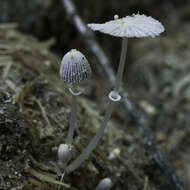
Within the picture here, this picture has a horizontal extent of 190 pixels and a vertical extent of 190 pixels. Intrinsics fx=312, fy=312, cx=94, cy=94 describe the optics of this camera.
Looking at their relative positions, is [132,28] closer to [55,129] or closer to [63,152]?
[63,152]

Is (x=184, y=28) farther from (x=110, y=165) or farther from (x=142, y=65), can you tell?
(x=110, y=165)

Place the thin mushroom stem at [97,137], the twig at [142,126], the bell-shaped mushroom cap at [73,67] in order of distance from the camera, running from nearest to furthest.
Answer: the bell-shaped mushroom cap at [73,67], the thin mushroom stem at [97,137], the twig at [142,126]

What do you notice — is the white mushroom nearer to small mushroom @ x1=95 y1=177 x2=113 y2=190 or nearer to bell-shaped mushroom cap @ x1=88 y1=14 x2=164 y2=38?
bell-shaped mushroom cap @ x1=88 y1=14 x2=164 y2=38

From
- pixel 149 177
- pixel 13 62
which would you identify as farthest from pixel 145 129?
pixel 13 62

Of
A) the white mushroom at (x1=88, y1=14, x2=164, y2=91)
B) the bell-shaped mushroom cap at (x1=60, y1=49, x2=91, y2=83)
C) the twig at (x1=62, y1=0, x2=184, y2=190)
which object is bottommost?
the twig at (x1=62, y1=0, x2=184, y2=190)

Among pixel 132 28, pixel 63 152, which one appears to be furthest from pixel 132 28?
pixel 63 152

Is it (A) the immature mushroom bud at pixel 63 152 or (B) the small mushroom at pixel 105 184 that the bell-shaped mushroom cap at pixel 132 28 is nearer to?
(A) the immature mushroom bud at pixel 63 152

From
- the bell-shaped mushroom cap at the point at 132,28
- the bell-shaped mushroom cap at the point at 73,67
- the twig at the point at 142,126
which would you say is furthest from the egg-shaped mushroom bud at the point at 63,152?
the twig at the point at 142,126

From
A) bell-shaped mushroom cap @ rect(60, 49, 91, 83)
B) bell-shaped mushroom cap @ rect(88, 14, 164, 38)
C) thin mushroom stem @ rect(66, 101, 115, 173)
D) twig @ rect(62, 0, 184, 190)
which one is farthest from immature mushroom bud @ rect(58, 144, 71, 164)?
twig @ rect(62, 0, 184, 190)
